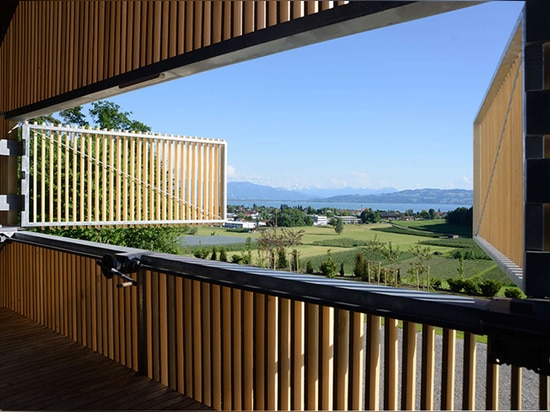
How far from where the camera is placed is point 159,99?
35812mm

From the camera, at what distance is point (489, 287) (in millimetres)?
8500

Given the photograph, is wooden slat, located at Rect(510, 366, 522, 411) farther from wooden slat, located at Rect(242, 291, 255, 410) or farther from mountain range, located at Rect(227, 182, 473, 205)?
mountain range, located at Rect(227, 182, 473, 205)

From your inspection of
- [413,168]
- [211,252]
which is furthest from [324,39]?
[413,168]

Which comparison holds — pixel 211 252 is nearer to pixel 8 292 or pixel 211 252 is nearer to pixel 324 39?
pixel 8 292

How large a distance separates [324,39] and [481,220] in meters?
3.36

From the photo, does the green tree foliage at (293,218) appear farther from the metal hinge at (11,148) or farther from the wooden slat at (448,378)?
the wooden slat at (448,378)

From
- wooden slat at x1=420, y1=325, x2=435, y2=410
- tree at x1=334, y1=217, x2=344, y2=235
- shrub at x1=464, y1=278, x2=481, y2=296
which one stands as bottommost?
shrub at x1=464, y1=278, x2=481, y2=296

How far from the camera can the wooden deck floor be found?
2.50 m

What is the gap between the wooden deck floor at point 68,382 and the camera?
2500mm

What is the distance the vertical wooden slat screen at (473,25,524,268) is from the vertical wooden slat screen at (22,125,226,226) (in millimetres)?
4277

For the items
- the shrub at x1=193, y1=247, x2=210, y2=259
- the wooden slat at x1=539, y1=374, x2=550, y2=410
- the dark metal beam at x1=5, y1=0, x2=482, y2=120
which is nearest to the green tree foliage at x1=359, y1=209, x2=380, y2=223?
the shrub at x1=193, y1=247, x2=210, y2=259

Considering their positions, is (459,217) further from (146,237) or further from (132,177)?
(146,237)

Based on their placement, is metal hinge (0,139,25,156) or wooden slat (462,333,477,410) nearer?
wooden slat (462,333,477,410)

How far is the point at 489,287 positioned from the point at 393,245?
11.2 ft
